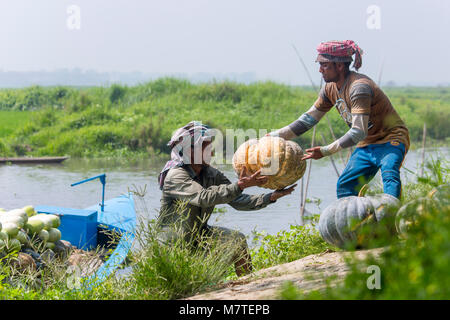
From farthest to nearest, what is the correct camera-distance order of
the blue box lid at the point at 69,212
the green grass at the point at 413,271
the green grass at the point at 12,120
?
1. the green grass at the point at 12,120
2. the blue box lid at the point at 69,212
3. the green grass at the point at 413,271

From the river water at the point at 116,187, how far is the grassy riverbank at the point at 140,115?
4.79 feet

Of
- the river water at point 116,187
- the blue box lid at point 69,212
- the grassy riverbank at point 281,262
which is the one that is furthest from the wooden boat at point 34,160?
the grassy riverbank at point 281,262

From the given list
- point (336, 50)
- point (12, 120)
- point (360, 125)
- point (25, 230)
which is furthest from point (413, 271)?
point (12, 120)

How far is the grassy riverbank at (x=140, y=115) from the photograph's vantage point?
21047 mm

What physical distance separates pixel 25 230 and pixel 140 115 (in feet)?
57.7

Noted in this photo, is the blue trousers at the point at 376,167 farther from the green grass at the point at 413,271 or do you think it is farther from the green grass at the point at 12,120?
the green grass at the point at 12,120

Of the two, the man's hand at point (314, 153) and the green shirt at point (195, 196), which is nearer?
the green shirt at point (195, 196)

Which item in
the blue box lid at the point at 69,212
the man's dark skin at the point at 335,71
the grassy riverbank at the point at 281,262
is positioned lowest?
the blue box lid at the point at 69,212

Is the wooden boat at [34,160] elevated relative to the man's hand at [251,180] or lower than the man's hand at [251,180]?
lower

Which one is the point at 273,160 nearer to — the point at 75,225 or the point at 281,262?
the point at 281,262

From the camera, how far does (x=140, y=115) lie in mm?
23344
